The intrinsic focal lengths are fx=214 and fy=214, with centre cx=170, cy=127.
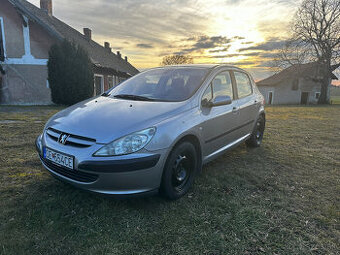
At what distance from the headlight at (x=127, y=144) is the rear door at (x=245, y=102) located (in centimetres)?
208

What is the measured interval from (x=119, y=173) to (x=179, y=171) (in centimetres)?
79

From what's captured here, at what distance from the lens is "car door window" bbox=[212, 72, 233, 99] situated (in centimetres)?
312

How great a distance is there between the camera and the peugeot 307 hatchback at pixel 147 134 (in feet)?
6.57

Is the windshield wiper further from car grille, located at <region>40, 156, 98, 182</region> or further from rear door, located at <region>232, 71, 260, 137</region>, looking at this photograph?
rear door, located at <region>232, 71, 260, 137</region>

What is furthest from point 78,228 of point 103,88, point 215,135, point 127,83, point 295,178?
point 103,88

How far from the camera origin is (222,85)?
332cm

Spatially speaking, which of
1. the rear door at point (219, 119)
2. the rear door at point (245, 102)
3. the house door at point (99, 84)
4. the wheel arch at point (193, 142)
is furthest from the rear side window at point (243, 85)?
the house door at point (99, 84)

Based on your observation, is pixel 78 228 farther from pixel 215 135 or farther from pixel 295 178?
pixel 295 178

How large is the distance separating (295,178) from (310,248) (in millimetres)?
1549

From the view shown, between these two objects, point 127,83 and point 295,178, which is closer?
point 295,178

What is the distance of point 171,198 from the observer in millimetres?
2389

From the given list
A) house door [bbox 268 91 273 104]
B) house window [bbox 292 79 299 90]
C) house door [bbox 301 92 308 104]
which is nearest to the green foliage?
house door [bbox 268 91 273 104]

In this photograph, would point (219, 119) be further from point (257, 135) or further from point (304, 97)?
point (304, 97)

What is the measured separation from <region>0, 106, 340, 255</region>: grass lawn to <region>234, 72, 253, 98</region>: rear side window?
1388mm
